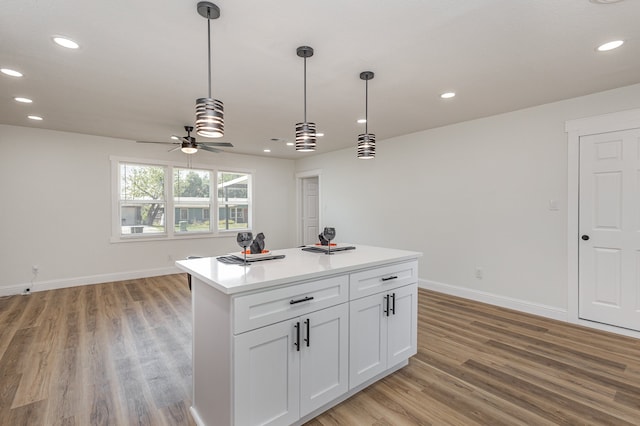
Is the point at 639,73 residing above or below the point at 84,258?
above

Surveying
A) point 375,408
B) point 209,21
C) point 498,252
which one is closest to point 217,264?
point 375,408

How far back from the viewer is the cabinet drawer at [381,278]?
2109 mm

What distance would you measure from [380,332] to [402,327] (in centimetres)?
28

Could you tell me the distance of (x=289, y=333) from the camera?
1.74m

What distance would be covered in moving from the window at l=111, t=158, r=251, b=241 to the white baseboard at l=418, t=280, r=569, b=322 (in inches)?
166

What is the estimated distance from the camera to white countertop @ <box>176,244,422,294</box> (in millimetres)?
1590

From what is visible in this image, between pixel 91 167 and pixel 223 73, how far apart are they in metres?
3.85

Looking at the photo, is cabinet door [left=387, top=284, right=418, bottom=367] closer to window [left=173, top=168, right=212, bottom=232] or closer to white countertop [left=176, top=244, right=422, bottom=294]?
white countertop [left=176, top=244, right=422, bottom=294]

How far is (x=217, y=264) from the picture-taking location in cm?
203

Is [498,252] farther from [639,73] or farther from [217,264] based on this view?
[217,264]

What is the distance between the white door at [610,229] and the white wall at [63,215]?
6197 millimetres

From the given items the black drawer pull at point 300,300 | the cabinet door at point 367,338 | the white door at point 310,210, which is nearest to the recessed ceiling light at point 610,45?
the cabinet door at point 367,338

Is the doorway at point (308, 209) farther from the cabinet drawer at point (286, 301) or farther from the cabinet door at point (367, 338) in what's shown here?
the cabinet drawer at point (286, 301)

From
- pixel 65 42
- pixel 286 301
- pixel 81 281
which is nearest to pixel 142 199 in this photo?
pixel 81 281
